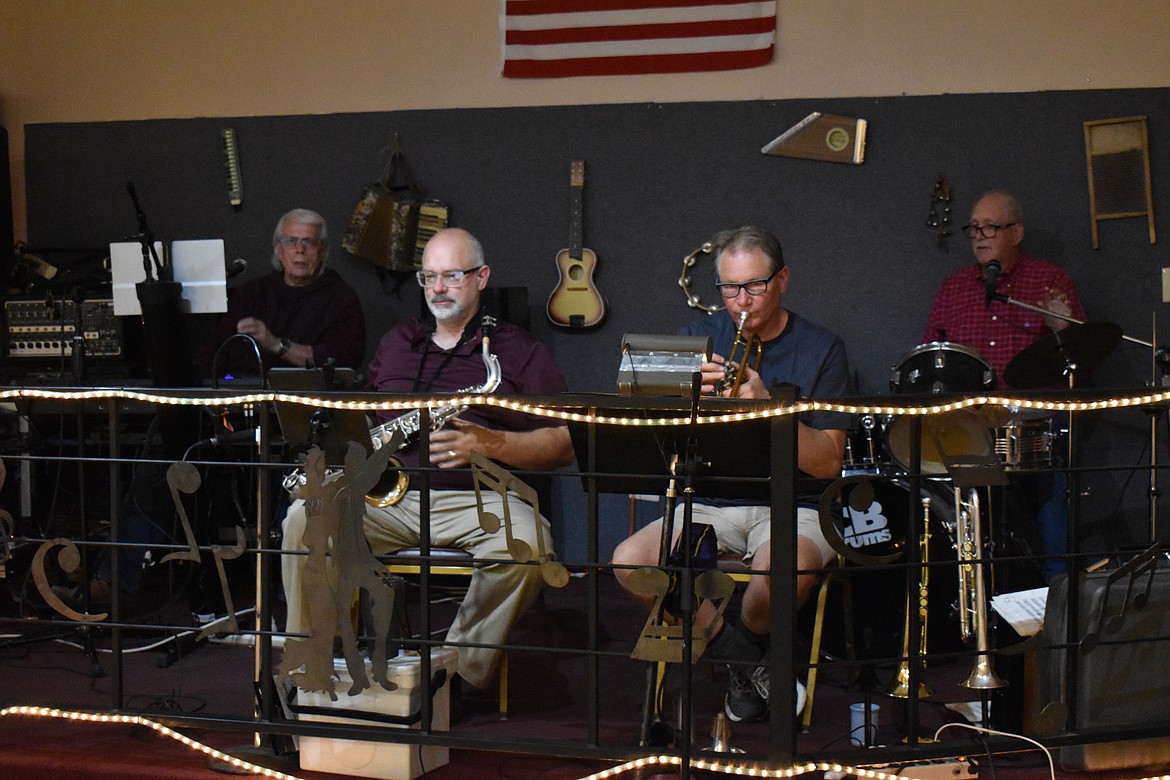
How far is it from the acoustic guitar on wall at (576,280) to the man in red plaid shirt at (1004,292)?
62.4 inches

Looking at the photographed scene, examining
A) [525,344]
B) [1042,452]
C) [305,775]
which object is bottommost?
[305,775]

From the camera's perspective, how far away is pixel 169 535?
4266mm

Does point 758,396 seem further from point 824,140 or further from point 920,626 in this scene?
point 824,140

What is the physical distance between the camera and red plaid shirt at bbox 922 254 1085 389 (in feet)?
15.5

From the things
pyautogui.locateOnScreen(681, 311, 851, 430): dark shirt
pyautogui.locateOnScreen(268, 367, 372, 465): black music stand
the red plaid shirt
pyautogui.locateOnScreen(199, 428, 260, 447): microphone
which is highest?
the red plaid shirt

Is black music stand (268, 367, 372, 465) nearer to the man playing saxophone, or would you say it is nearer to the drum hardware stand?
the man playing saxophone

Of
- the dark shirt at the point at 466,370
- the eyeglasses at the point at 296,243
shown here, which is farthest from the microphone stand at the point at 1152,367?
the eyeglasses at the point at 296,243

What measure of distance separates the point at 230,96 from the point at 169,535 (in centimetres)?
238

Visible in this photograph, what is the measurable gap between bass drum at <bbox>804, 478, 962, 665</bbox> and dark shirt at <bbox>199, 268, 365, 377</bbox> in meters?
2.37

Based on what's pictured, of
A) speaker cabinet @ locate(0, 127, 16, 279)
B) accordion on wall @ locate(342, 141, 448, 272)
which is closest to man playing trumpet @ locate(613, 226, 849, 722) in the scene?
accordion on wall @ locate(342, 141, 448, 272)

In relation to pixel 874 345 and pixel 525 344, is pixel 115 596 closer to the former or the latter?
pixel 525 344

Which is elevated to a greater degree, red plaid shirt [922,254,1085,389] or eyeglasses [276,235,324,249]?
eyeglasses [276,235,324,249]

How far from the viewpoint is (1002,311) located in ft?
15.6

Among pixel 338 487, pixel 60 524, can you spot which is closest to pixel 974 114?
pixel 338 487
